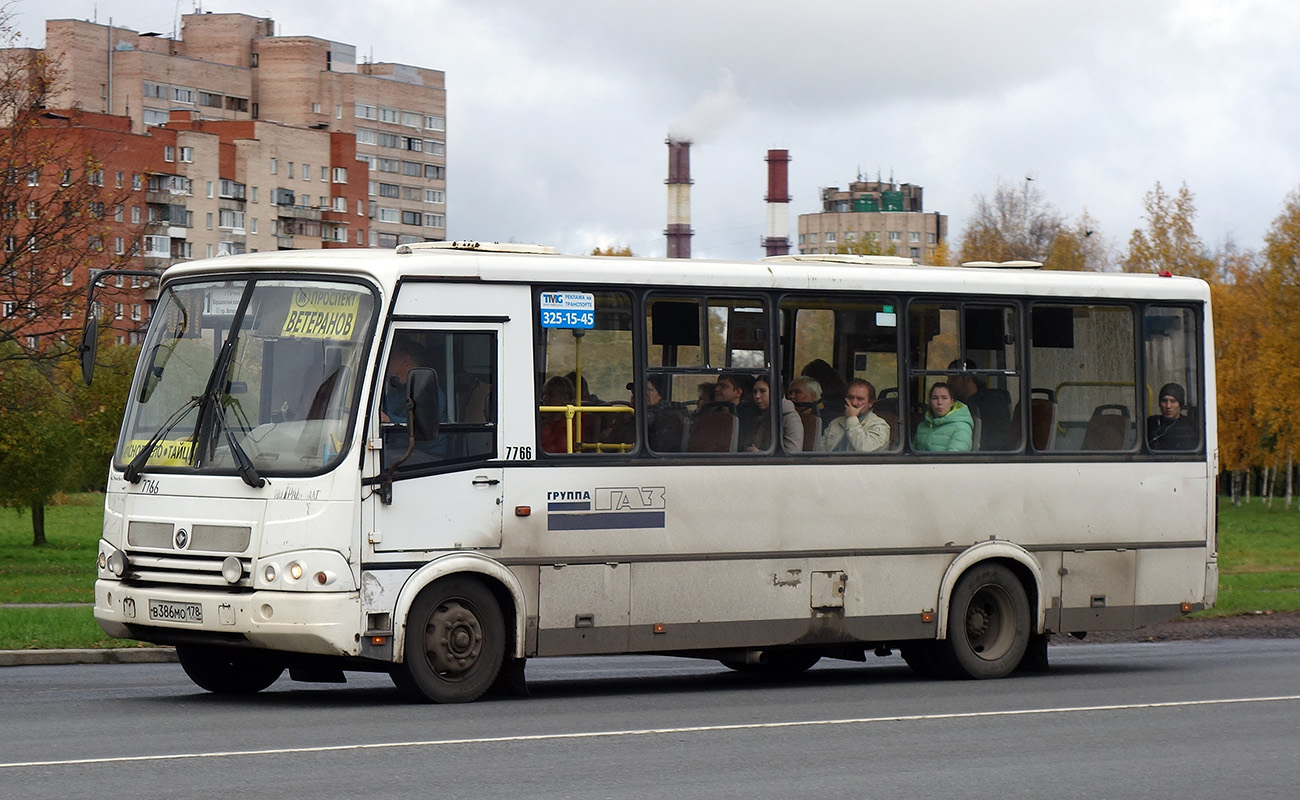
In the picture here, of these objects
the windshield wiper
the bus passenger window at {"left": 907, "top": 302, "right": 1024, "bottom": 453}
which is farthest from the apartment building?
the windshield wiper

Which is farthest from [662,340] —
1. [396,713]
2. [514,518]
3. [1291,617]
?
[1291,617]

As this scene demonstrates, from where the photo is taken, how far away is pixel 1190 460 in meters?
15.9

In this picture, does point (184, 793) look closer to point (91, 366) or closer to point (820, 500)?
point (91, 366)

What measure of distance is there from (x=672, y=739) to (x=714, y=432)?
11.2 ft

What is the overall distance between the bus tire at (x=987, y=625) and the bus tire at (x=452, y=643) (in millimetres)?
3924

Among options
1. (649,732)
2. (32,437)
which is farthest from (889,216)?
(649,732)

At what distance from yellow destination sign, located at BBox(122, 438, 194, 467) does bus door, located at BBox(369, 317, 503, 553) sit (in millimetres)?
1267

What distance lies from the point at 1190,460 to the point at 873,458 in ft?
10.3

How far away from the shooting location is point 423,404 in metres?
12.0

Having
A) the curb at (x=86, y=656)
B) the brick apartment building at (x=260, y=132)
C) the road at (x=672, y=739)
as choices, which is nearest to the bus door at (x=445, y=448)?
the road at (x=672, y=739)

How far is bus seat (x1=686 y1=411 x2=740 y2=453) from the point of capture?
1353 centimetres

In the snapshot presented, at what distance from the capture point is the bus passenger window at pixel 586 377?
1288cm

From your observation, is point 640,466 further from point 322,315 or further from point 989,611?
point 989,611

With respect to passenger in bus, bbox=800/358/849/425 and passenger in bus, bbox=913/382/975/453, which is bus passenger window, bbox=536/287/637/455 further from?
passenger in bus, bbox=913/382/975/453
